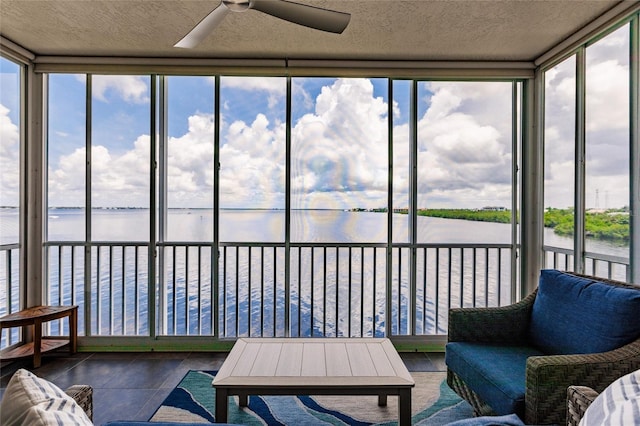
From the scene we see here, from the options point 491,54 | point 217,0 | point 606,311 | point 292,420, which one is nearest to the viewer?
point 606,311

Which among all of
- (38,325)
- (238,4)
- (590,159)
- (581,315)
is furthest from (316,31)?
(38,325)

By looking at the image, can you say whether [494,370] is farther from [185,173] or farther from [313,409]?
[185,173]

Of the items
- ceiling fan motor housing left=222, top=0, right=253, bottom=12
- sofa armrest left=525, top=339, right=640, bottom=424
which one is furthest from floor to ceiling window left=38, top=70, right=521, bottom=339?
sofa armrest left=525, top=339, right=640, bottom=424

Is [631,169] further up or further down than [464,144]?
further down

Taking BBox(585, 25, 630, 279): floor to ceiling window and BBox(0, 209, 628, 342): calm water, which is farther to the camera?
BBox(0, 209, 628, 342): calm water

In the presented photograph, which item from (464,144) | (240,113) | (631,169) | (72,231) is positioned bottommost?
(72,231)

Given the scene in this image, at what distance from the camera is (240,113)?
363 centimetres

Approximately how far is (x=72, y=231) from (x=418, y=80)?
3.57 meters

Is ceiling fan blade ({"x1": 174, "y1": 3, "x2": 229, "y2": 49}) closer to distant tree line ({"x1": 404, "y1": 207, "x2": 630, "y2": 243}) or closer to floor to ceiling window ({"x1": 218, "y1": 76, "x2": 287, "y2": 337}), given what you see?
floor to ceiling window ({"x1": 218, "y1": 76, "x2": 287, "y2": 337})

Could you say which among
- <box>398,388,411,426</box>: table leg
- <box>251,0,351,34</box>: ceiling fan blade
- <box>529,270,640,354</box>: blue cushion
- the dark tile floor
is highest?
<box>251,0,351,34</box>: ceiling fan blade

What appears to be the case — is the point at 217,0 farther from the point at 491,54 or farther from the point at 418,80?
the point at 491,54

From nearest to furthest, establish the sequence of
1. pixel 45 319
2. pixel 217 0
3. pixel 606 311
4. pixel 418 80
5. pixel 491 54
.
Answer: pixel 606 311 → pixel 217 0 → pixel 45 319 → pixel 491 54 → pixel 418 80

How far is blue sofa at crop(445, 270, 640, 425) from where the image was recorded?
1.75 m

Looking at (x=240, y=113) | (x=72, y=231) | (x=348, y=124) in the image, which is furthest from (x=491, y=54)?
(x=72, y=231)
